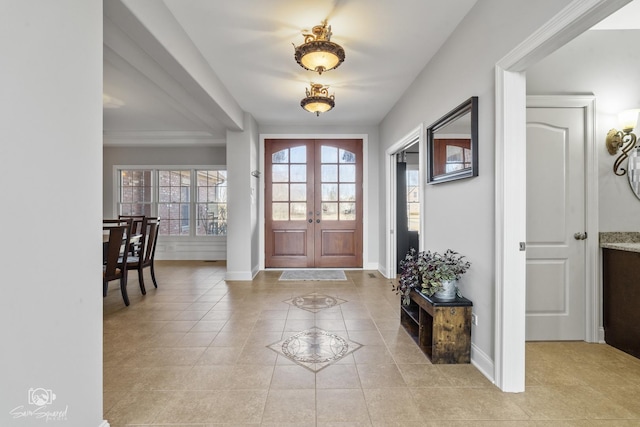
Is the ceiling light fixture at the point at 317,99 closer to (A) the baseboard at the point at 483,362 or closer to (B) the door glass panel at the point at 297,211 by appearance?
(B) the door glass panel at the point at 297,211

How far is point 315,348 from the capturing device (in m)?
2.55

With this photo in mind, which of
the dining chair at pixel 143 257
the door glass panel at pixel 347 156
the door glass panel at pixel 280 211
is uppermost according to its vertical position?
the door glass panel at pixel 347 156

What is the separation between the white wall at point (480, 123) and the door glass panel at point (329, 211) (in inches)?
110

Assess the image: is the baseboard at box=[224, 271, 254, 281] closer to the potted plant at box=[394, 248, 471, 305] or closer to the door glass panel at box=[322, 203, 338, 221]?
the door glass panel at box=[322, 203, 338, 221]

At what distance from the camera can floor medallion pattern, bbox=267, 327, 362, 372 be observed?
2342mm

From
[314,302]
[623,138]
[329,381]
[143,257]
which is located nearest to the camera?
[329,381]

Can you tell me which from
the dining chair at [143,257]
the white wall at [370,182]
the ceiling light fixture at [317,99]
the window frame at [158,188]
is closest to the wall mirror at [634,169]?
the ceiling light fixture at [317,99]

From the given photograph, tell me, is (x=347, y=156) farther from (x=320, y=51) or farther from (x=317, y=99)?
(x=320, y=51)

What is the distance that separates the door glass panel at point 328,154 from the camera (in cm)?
570

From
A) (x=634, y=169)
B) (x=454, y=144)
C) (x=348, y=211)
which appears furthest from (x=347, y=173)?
(x=634, y=169)
